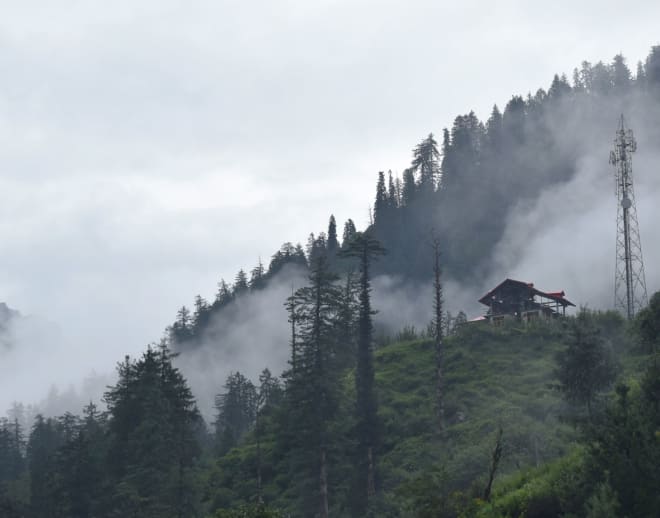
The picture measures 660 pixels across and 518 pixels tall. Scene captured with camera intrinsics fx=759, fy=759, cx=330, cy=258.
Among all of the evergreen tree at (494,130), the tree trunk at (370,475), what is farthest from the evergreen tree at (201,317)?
the tree trunk at (370,475)

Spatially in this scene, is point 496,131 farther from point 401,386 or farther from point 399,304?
point 401,386

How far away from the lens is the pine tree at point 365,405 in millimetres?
53344

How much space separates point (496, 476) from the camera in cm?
3812

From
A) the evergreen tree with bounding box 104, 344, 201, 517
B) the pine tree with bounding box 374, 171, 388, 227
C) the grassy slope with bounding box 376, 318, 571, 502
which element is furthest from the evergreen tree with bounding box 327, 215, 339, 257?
the evergreen tree with bounding box 104, 344, 201, 517

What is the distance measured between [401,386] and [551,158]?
112 metres

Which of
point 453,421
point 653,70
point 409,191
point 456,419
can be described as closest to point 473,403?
point 456,419

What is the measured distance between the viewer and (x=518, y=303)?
8556 cm

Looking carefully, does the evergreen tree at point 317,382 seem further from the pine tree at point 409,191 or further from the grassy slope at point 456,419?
the pine tree at point 409,191

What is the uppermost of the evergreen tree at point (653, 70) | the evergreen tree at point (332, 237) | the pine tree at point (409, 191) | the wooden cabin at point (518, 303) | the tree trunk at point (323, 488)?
the evergreen tree at point (653, 70)

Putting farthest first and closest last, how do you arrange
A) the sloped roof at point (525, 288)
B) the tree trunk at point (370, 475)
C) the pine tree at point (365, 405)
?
the sloped roof at point (525, 288) < the pine tree at point (365, 405) < the tree trunk at point (370, 475)

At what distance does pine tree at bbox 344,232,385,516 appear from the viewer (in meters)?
53.3

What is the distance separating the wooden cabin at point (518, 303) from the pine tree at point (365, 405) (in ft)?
81.0

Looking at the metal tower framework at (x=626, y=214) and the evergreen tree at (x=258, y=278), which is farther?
the evergreen tree at (x=258, y=278)

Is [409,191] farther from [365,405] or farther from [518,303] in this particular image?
[365,405]
